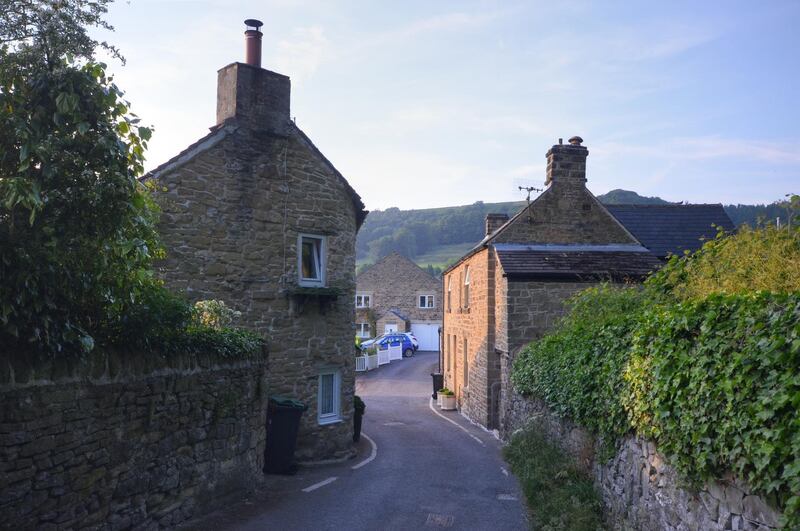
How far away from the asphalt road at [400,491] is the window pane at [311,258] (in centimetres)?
453

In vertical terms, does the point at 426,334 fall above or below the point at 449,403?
above

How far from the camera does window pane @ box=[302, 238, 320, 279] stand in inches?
631

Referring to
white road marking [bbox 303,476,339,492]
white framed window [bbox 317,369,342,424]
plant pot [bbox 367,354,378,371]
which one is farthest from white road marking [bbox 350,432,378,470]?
plant pot [bbox 367,354,378,371]

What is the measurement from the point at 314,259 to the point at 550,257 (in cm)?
765

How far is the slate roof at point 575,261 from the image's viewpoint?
19.3 m

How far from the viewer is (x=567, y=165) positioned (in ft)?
67.6

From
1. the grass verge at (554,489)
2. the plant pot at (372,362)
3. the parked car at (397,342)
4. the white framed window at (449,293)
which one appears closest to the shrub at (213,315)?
the grass verge at (554,489)

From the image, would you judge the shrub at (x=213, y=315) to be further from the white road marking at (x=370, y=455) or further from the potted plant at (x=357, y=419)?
the potted plant at (x=357, y=419)

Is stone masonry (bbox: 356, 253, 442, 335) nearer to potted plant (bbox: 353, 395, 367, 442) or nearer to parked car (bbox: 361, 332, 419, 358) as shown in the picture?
parked car (bbox: 361, 332, 419, 358)

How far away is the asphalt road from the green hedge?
300 cm

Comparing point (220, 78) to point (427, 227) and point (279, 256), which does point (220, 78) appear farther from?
point (427, 227)

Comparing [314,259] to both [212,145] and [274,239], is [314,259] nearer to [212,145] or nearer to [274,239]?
[274,239]

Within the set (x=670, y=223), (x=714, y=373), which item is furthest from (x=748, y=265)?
(x=670, y=223)

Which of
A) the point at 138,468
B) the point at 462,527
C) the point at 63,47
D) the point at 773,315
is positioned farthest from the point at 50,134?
the point at 462,527
